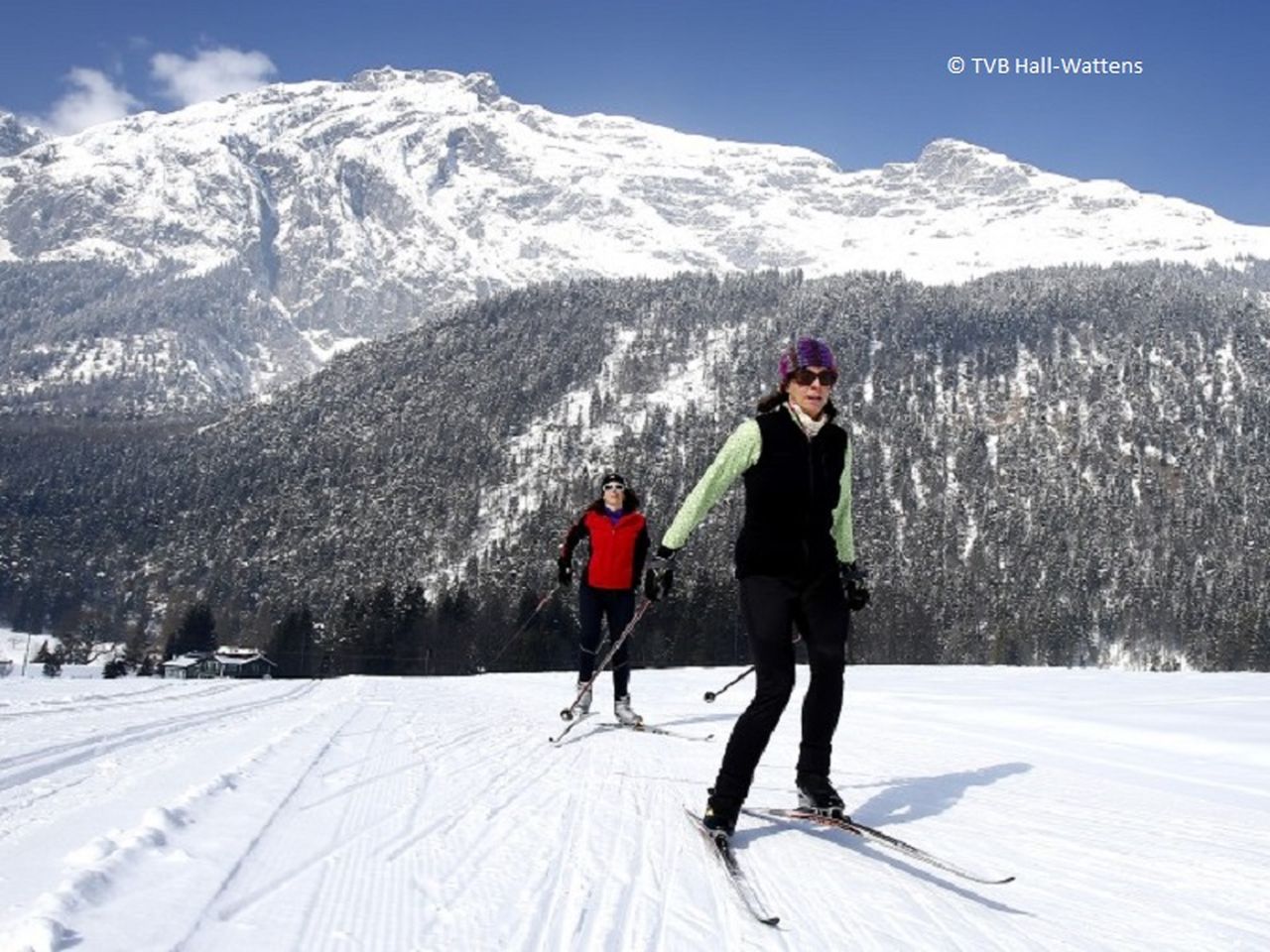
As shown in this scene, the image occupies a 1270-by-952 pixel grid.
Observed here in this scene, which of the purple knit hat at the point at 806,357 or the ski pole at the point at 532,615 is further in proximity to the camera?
the ski pole at the point at 532,615

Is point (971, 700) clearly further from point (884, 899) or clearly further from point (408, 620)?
point (408, 620)

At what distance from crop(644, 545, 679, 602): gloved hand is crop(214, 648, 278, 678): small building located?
82781 millimetres

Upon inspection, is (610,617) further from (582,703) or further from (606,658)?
(606,658)

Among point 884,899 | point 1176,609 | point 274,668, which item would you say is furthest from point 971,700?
point 1176,609

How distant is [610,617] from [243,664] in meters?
82.1

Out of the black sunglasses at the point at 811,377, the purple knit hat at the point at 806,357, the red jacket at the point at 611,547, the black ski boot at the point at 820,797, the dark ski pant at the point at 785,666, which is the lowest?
the black ski boot at the point at 820,797

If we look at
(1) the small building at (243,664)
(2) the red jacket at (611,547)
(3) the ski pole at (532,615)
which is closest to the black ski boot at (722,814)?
(3) the ski pole at (532,615)

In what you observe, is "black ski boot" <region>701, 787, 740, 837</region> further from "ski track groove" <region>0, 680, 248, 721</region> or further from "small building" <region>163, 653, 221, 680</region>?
"small building" <region>163, 653, 221, 680</region>

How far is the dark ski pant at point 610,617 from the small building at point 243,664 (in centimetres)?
7877

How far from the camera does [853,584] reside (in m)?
5.14

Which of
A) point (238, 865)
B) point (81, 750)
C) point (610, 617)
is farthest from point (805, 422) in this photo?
point (610, 617)

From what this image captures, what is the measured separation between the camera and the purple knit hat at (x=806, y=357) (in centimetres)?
485

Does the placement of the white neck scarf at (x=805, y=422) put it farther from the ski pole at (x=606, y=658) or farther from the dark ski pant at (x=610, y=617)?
the dark ski pant at (x=610, y=617)

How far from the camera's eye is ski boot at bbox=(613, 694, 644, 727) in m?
9.44
